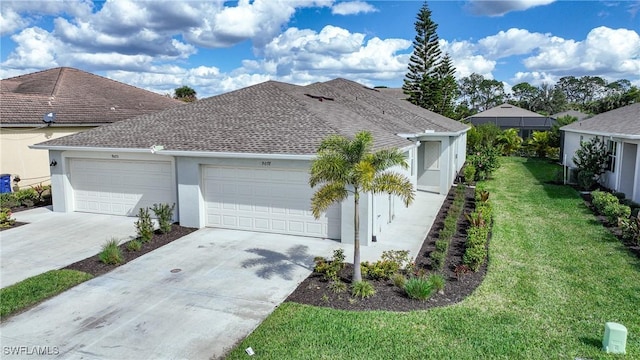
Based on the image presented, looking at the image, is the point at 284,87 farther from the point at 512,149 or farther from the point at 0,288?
the point at 512,149

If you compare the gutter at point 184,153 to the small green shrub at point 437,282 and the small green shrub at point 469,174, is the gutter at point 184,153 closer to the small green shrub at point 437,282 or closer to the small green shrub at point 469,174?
the small green shrub at point 437,282

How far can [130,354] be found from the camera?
244 inches

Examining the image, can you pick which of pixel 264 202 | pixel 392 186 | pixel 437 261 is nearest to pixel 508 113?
pixel 264 202

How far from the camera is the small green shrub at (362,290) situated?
26.2 ft

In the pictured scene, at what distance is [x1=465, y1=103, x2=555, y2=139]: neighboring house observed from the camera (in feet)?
147

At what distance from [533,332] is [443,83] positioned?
34103 mm

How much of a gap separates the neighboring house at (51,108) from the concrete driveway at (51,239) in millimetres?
4170

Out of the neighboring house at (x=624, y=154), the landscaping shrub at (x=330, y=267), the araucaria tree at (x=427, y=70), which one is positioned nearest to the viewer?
the landscaping shrub at (x=330, y=267)

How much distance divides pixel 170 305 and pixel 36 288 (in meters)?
3.05

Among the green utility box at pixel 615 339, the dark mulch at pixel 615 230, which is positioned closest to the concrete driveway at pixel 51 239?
the green utility box at pixel 615 339

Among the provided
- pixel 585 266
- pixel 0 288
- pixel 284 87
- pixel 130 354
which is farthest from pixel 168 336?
pixel 284 87

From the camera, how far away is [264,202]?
1240 cm
